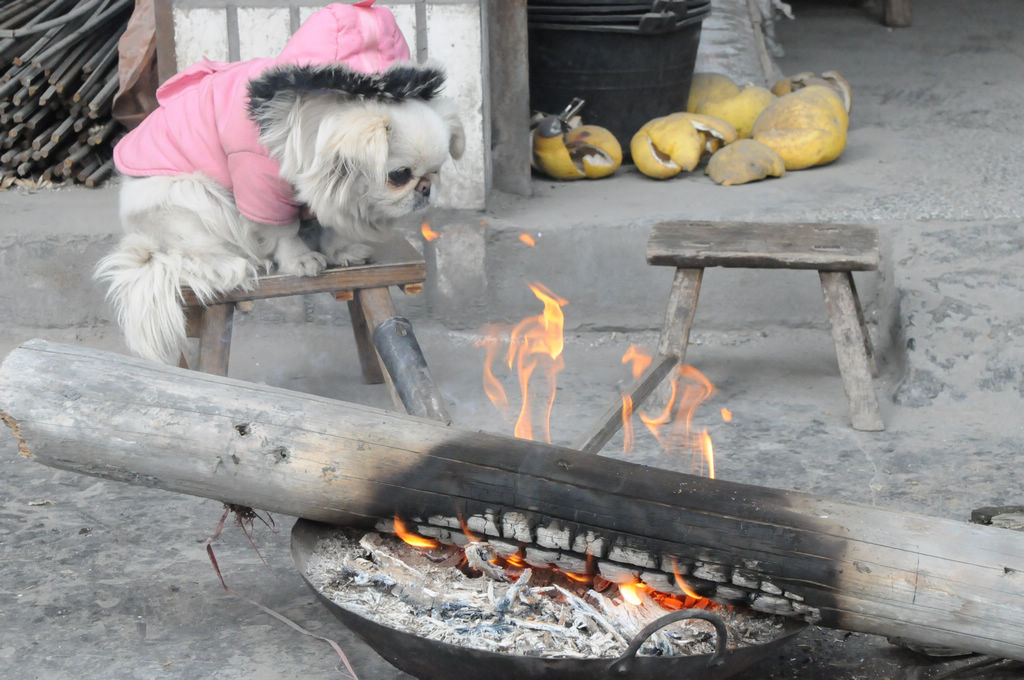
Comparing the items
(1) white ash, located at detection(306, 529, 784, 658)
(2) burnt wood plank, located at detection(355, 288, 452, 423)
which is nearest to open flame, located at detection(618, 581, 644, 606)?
(1) white ash, located at detection(306, 529, 784, 658)

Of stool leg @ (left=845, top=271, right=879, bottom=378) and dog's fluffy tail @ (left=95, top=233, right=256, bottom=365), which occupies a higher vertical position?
dog's fluffy tail @ (left=95, top=233, right=256, bottom=365)

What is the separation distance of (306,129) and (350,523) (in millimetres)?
1107

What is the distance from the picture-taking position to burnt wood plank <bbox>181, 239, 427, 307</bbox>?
3406 mm

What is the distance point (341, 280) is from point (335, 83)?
0.74 m

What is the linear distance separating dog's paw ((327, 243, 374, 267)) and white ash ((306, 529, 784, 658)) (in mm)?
1263

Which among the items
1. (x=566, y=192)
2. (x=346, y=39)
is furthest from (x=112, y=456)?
(x=566, y=192)

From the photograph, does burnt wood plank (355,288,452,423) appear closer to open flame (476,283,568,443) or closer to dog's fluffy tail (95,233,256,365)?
dog's fluffy tail (95,233,256,365)

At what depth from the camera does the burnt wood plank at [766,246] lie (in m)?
3.56

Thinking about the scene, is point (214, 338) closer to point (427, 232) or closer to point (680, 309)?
point (427, 232)

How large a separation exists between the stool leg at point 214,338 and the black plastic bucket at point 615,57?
223cm

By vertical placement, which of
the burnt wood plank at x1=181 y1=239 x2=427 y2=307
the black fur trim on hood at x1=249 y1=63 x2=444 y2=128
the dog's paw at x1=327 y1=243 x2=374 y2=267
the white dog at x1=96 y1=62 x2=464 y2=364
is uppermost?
the black fur trim on hood at x1=249 y1=63 x2=444 y2=128

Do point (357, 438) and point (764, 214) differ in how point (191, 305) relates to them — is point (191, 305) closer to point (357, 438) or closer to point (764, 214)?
point (357, 438)

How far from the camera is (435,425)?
2387 mm

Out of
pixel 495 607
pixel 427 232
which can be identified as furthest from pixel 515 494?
pixel 427 232
